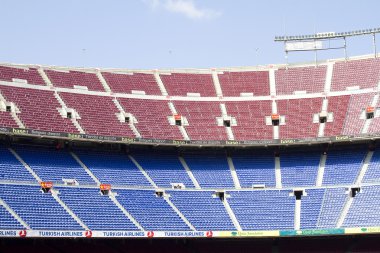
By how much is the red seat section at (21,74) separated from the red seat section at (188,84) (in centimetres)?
1520

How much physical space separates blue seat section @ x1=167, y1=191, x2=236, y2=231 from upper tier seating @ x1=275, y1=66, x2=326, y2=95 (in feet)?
61.7

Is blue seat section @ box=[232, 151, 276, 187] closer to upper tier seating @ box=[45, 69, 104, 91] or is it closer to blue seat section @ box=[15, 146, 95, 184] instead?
blue seat section @ box=[15, 146, 95, 184]

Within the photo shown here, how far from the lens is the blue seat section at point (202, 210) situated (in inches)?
2306

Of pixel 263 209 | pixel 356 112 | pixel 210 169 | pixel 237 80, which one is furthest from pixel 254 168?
pixel 237 80

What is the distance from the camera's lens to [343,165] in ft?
215

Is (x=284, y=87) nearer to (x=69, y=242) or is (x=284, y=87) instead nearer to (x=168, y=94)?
(x=168, y=94)

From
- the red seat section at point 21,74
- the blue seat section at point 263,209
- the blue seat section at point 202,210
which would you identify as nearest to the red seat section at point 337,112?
the blue seat section at point 263,209

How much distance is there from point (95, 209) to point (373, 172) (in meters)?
28.0

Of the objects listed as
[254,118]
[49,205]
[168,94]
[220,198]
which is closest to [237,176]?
[220,198]

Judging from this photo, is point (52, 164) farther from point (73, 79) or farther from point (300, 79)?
point (300, 79)

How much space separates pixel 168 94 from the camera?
74.4 meters

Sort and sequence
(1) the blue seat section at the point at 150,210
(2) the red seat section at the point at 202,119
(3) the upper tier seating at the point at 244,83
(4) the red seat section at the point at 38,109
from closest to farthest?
(1) the blue seat section at the point at 150,210 < (4) the red seat section at the point at 38,109 < (2) the red seat section at the point at 202,119 < (3) the upper tier seating at the point at 244,83

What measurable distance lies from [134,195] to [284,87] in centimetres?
2497

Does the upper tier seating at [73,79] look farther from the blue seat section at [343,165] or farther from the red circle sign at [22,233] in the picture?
the blue seat section at [343,165]
